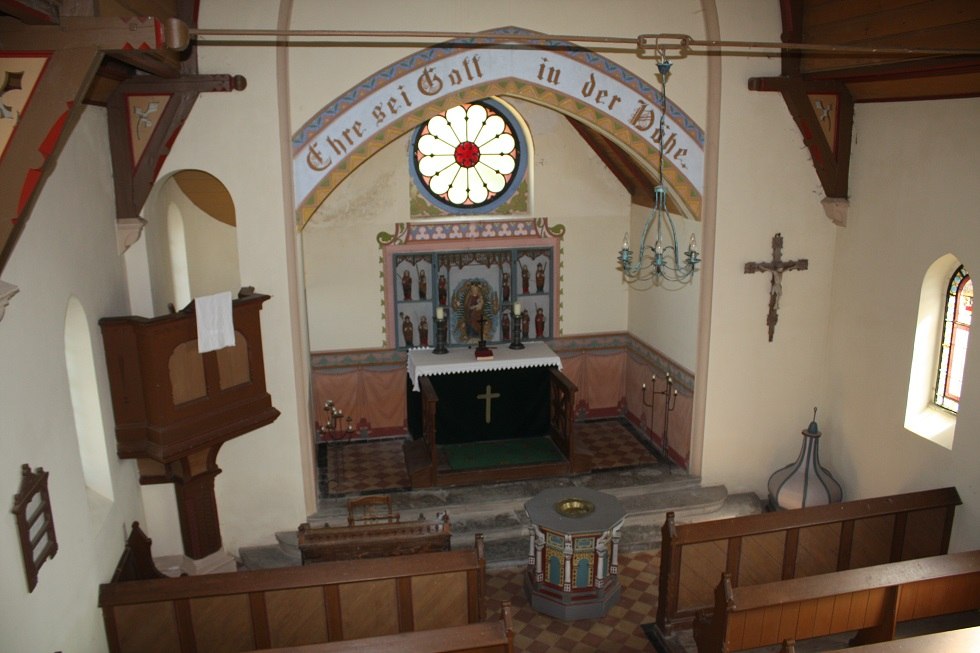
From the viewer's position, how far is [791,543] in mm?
8469

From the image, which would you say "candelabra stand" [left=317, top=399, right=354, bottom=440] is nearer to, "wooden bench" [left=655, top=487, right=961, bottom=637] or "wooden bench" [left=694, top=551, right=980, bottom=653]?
"wooden bench" [left=655, top=487, right=961, bottom=637]

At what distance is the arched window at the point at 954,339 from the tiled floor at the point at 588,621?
3780 mm

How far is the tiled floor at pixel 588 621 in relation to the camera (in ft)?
27.2

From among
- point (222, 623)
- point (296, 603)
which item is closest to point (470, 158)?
point (296, 603)

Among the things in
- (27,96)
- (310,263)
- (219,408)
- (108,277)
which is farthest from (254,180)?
(27,96)

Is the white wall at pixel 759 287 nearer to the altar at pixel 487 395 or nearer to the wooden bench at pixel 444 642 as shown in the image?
the altar at pixel 487 395

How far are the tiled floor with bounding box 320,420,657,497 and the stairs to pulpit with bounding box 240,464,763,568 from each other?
457 millimetres

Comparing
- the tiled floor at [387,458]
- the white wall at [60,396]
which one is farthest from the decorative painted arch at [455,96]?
the tiled floor at [387,458]

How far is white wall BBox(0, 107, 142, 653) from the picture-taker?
18.1 feet

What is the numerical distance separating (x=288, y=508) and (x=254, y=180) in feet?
12.6

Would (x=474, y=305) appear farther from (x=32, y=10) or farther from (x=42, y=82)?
(x=32, y=10)

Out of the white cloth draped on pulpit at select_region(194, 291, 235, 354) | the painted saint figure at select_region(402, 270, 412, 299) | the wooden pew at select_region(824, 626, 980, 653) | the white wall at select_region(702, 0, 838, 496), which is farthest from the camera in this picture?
the painted saint figure at select_region(402, 270, 412, 299)

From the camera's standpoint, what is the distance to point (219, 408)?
328 inches

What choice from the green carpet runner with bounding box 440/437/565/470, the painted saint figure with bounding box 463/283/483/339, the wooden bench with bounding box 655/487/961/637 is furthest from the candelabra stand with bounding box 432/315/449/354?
the wooden bench with bounding box 655/487/961/637
